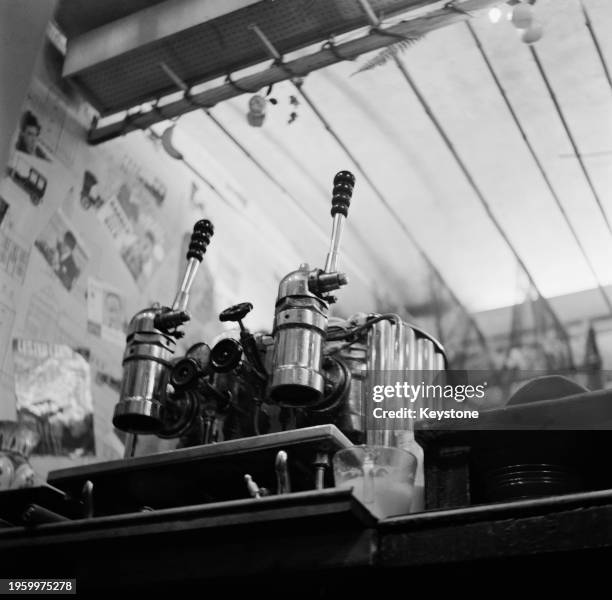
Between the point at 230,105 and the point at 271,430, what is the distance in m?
1.29

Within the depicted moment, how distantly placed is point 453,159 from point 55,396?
1343mm

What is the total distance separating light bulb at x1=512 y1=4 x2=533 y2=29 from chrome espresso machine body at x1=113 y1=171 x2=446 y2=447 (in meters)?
0.59

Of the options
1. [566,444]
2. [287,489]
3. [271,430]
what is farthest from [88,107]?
[566,444]

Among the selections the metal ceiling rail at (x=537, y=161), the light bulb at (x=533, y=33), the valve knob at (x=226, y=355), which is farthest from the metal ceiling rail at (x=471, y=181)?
the valve knob at (x=226, y=355)

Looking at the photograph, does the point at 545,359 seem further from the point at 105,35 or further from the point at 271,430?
the point at 105,35

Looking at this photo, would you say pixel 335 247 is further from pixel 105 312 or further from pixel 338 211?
pixel 105 312

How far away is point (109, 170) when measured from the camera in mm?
2596

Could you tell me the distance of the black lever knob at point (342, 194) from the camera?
179 cm

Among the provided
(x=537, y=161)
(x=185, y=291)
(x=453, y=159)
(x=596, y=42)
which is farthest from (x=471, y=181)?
(x=185, y=291)

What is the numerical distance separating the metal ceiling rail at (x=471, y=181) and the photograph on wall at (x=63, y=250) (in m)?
1.00

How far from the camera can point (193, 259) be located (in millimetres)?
1971

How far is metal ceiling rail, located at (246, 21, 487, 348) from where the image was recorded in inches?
90.0

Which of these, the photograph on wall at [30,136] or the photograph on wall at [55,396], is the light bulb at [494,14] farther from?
the photograph on wall at [55,396]

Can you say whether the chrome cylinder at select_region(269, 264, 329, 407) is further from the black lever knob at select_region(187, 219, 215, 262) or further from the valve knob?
the black lever knob at select_region(187, 219, 215, 262)
